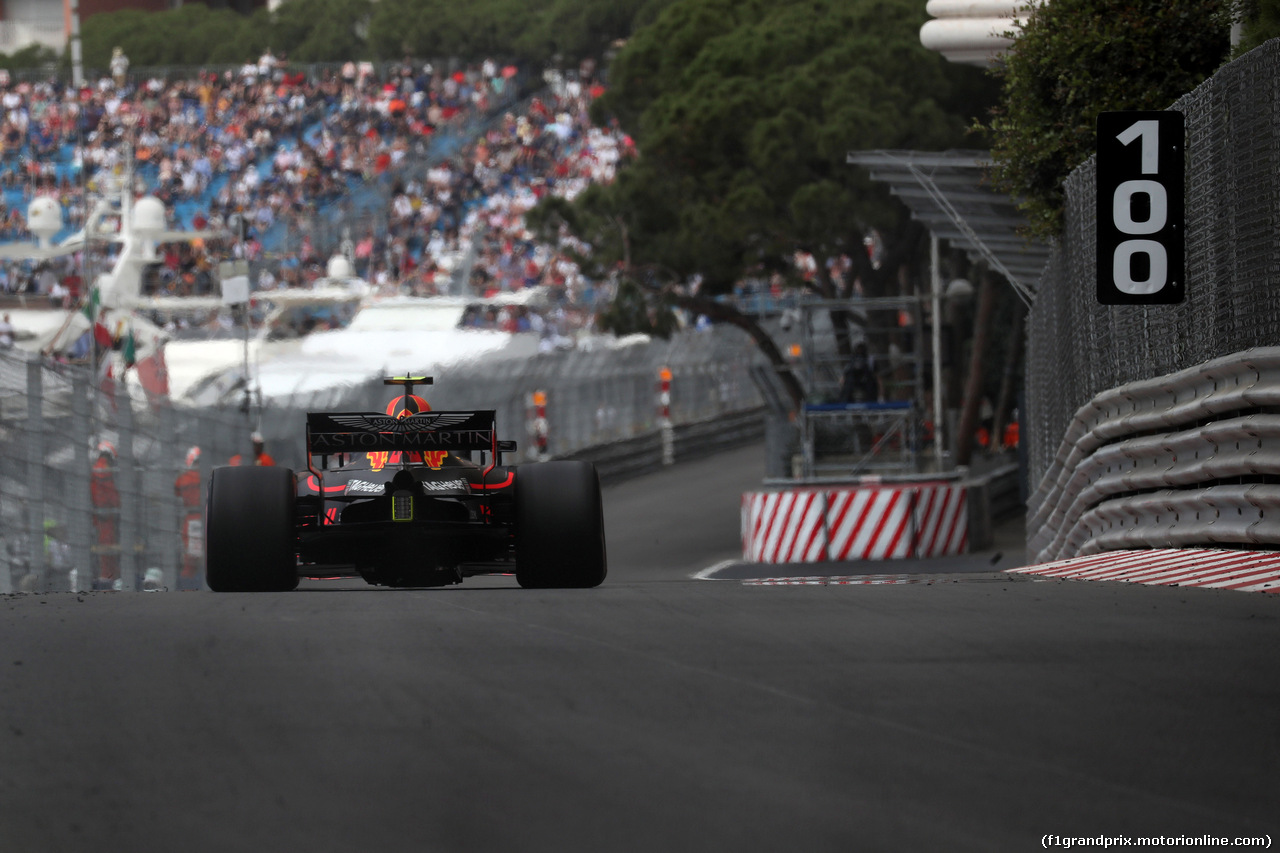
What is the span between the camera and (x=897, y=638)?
22.3 feet

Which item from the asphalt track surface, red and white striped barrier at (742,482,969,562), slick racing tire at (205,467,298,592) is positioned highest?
slick racing tire at (205,467,298,592)

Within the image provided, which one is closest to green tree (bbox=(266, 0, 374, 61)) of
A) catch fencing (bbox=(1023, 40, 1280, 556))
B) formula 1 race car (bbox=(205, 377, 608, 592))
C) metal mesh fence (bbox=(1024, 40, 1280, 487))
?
catch fencing (bbox=(1023, 40, 1280, 556))

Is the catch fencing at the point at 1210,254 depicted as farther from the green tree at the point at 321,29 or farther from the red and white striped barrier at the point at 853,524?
the green tree at the point at 321,29

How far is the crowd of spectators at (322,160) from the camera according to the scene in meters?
46.0

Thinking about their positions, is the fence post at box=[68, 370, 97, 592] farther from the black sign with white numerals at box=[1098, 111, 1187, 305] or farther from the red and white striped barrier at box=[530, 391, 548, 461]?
the red and white striped barrier at box=[530, 391, 548, 461]

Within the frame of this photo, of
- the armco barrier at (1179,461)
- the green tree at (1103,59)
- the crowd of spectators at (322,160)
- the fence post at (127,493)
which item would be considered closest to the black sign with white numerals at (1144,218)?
the armco barrier at (1179,461)

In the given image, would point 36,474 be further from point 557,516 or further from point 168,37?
point 168,37

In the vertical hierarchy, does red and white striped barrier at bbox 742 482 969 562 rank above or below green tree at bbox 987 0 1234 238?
below

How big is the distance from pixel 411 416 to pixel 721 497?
60.8ft

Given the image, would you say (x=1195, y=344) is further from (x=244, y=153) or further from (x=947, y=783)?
(x=244, y=153)

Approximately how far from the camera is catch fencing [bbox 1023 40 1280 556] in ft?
30.6

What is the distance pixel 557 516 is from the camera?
413 inches

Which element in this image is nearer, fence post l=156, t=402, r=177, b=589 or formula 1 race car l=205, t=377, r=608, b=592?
formula 1 race car l=205, t=377, r=608, b=592

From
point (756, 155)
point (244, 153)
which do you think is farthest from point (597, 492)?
point (244, 153)
